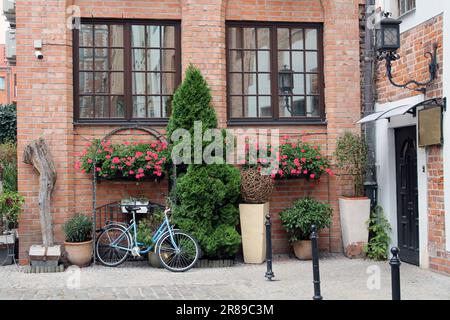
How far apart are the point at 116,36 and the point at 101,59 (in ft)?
1.64

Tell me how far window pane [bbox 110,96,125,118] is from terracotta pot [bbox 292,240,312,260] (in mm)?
3888

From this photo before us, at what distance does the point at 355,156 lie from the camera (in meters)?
11.6

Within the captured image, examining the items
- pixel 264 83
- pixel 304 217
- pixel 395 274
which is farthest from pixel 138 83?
pixel 395 274

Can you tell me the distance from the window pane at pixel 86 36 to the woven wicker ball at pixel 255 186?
363 cm

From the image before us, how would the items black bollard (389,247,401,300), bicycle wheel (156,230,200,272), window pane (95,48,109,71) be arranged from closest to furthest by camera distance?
black bollard (389,247,401,300), bicycle wheel (156,230,200,272), window pane (95,48,109,71)

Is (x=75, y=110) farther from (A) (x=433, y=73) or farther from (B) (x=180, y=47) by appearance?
(A) (x=433, y=73)

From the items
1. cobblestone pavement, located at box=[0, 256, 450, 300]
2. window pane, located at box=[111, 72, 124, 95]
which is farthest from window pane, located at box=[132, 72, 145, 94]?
cobblestone pavement, located at box=[0, 256, 450, 300]

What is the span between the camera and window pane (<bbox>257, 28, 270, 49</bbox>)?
39.3 feet

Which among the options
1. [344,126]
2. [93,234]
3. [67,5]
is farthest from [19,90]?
[344,126]

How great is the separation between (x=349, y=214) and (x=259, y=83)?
9.56 ft

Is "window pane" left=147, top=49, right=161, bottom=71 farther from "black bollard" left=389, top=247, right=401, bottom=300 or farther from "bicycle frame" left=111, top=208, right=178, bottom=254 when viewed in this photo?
"black bollard" left=389, top=247, right=401, bottom=300

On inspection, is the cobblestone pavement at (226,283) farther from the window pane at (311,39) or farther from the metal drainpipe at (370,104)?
the window pane at (311,39)

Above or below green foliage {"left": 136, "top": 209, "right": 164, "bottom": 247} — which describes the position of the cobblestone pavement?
below

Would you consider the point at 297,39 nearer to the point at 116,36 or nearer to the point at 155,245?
the point at 116,36
